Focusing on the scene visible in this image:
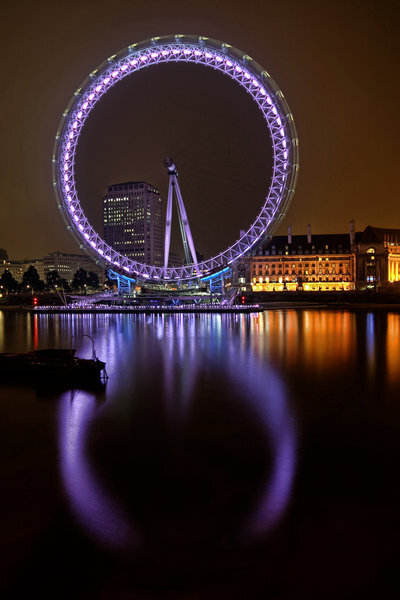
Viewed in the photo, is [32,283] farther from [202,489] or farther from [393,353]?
[202,489]

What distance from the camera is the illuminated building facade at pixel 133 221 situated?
5620 inches

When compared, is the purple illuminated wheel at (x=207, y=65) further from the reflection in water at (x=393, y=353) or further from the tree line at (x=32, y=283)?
the tree line at (x=32, y=283)

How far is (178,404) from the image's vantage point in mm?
11172

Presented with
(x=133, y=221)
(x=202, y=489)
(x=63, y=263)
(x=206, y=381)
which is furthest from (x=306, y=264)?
(x=63, y=263)

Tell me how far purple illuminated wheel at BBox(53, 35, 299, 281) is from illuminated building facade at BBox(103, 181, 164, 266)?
9916cm

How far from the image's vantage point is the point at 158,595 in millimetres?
4574

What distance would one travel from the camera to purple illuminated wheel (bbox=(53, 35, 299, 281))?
38.2m

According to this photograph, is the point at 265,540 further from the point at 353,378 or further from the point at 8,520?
the point at 353,378

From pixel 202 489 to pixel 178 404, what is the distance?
15.0 ft

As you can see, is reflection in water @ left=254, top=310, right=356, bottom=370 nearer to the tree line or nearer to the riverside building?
the riverside building

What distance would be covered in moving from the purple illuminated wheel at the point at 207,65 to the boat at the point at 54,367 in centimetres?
2981

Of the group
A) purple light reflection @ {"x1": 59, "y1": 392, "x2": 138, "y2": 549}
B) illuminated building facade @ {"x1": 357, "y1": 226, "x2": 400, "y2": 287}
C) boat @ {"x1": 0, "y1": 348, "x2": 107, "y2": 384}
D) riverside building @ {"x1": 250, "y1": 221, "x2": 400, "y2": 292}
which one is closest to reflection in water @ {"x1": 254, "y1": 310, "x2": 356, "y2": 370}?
boat @ {"x1": 0, "y1": 348, "x2": 107, "y2": 384}

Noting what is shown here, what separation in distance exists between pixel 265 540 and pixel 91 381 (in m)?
9.68

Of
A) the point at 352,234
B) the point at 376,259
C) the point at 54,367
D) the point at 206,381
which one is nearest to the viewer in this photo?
the point at 206,381
